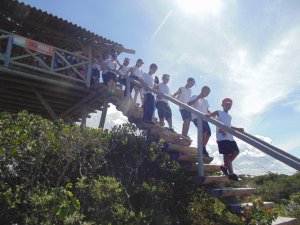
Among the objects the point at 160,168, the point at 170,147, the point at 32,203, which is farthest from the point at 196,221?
the point at 32,203

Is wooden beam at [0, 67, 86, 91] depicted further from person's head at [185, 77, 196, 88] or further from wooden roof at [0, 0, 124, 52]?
person's head at [185, 77, 196, 88]

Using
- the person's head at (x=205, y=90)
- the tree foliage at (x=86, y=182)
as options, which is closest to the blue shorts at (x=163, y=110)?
the person's head at (x=205, y=90)

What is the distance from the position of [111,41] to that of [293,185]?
19.1m

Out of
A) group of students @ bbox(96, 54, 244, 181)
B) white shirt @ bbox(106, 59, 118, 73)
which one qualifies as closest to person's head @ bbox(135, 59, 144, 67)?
group of students @ bbox(96, 54, 244, 181)

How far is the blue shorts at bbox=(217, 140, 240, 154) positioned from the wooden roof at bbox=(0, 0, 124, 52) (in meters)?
5.99

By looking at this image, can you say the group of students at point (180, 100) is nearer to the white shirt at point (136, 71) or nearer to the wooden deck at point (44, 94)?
the white shirt at point (136, 71)

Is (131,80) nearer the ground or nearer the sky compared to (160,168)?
nearer the sky

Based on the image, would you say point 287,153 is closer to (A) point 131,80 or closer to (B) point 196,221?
(B) point 196,221

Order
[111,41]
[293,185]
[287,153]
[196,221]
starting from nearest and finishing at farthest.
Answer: [287,153] → [196,221] → [111,41] → [293,185]

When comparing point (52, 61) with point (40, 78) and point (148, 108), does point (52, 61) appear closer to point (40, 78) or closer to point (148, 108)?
point (40, 78)

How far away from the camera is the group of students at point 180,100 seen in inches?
218

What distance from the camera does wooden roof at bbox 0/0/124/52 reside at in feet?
28.1

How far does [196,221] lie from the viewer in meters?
4.12

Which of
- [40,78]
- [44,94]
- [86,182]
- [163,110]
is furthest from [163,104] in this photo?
[44,94]
